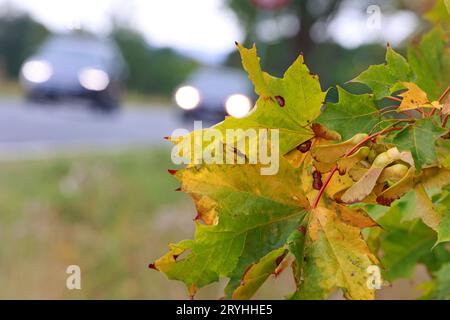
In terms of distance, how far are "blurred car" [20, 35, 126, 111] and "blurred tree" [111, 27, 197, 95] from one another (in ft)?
30.3

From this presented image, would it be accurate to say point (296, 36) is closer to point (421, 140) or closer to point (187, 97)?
point (187, 97)

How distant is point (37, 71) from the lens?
11.7 m

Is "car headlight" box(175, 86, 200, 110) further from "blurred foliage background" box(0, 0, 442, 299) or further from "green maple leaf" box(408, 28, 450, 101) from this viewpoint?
"green maple leaf" box(408, 28, 450, 101)

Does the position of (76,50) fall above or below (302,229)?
above

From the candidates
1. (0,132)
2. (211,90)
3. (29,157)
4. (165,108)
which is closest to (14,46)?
(165,108)

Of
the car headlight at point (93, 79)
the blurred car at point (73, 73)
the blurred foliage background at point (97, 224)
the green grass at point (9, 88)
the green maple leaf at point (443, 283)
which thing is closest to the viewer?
the green maple leaf at point (443, 283)

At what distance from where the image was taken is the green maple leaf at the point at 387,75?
2.29ft

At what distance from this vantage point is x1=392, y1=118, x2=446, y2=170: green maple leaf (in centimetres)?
60

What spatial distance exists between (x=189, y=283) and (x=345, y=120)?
0.21 m

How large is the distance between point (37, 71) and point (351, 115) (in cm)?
1154

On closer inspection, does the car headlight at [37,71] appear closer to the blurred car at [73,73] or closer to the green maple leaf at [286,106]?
the blurred car at [73,73]

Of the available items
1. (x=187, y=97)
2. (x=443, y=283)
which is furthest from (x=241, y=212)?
(x=187, y=97)

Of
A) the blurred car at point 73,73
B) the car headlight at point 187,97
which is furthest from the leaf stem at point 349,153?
the blurred car at point 73,73

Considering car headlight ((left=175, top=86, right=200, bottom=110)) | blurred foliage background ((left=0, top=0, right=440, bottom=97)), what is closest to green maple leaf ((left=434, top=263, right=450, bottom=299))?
car headlight ((left=175, top=86, right=200, bottom=110))
